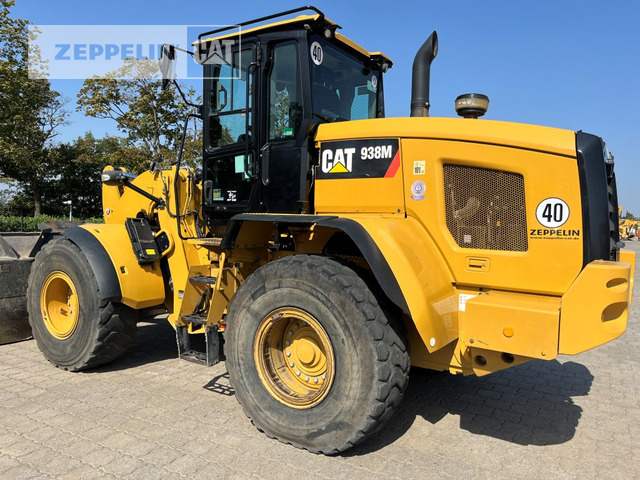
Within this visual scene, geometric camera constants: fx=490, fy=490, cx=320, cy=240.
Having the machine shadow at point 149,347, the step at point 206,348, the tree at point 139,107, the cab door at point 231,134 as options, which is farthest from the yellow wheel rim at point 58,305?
the tree at point 139,107

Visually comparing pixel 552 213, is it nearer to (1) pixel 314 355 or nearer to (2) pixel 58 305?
(1) pixel 314 355

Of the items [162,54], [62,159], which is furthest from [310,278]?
[62,159]

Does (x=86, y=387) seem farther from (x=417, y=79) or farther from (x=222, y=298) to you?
(x=417, y=79)

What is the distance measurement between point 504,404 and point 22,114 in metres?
27.9

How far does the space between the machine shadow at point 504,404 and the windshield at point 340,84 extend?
250cm

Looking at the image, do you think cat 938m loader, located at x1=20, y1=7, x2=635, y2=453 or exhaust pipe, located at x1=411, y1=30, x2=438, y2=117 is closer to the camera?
cat 938m loader, located at x1=20, y1=7, x2=635, y2=453

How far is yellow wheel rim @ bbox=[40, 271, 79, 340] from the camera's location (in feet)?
16.3

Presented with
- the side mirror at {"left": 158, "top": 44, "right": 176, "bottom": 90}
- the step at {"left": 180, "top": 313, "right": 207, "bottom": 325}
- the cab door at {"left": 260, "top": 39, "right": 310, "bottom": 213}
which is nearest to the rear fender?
the cab door at {"left": 260, "top": 39, "right": 310, "bottom": 213}

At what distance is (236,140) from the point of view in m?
4.28

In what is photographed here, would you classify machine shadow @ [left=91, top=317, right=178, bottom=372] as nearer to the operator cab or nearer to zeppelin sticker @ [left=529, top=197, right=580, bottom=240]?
the operator cab

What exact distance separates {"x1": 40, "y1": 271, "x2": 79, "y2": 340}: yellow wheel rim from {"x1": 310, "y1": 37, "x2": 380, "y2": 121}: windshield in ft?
10.2

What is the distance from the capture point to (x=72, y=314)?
5.11 metres

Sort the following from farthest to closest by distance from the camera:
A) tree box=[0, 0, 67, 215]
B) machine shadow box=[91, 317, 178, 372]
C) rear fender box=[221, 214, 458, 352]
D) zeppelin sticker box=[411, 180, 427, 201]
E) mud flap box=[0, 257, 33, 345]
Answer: tree box=[0, 0, 67, 215], mud flap box=[0, 257, 33, 345], machine shadow box=[91, 317, 178, 372], zeppelin sticker box=[411, 180, 427, 201], rear fender box=[221, 214, 458, 352]

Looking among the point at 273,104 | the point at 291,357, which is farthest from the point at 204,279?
the point at 273,104
